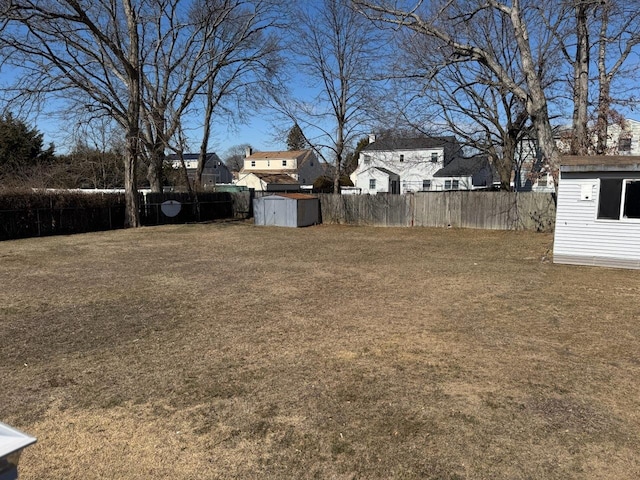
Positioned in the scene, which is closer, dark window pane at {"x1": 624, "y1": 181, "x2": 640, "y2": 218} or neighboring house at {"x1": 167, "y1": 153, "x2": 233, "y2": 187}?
dark window pane at {"x1": 624, "y1": 181, "x2": 640, "y2": 218}

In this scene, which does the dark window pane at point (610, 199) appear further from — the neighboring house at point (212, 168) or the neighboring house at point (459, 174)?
the neighboring house at point (212, 168)

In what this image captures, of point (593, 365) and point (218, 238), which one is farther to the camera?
point (218, 238)

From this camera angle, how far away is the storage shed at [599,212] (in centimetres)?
955

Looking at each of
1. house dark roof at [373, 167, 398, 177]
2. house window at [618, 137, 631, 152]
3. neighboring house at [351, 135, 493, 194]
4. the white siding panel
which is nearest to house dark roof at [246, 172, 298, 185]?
neighboring house at [351, 135, 493, 194]

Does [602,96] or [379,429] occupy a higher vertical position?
[602,96]

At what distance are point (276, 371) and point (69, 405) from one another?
1.81 metres

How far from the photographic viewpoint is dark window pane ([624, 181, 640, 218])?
947cm

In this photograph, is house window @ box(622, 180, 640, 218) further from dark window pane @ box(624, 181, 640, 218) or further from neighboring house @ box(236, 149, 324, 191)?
neighboring house @ box(236, 149, 324, 191)

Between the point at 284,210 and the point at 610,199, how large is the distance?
14.6 m

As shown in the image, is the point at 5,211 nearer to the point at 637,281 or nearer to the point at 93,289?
the point at 93,289

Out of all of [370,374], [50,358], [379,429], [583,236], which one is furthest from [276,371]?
[583,236]

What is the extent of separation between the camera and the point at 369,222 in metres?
22.5

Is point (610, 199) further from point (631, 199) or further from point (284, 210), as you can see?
point (284, 210)

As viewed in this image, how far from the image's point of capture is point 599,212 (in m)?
9.94
